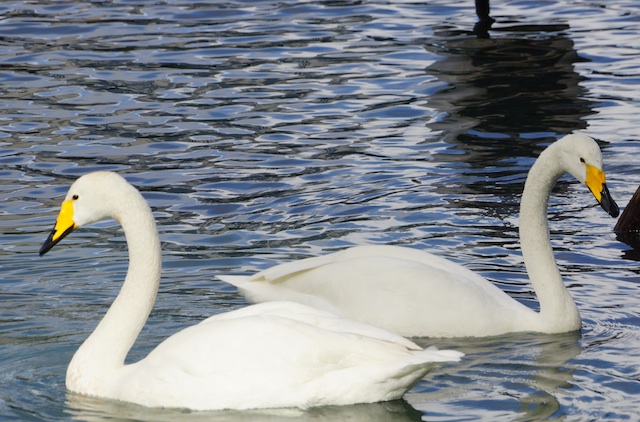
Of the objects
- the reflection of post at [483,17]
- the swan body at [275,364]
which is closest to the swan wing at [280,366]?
the swan body at [275,364]

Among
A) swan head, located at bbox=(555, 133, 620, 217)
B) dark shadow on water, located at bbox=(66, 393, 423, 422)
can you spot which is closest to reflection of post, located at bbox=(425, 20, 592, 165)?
swan head, located at bbox=(555, 133, 620, 217)

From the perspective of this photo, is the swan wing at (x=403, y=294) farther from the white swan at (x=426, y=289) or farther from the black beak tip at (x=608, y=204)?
the black beak tip at (x=608, y=204)

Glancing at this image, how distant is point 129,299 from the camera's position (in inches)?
269

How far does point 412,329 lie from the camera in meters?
7.83

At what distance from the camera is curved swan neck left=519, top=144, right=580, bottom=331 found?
7867 millimetres

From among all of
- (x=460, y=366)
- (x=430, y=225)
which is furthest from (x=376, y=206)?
(x=460, y=366)

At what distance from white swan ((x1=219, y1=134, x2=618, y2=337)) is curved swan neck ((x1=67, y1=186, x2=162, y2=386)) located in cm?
118

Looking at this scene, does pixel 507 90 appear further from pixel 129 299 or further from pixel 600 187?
pixel 129 299

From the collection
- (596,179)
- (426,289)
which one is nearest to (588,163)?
(596,179)

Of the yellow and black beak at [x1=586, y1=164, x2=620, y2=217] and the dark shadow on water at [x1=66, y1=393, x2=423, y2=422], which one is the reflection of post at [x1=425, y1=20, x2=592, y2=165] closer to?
the yellow and black beak at [x1=586, y1=164, x2=620, y2=217]

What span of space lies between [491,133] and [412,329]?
16.8 ft

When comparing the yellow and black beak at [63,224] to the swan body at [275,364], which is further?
the yellow and black beak at [63,224]

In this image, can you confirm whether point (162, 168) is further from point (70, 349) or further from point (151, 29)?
point (151, 29)

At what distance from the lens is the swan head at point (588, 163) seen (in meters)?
7.86
